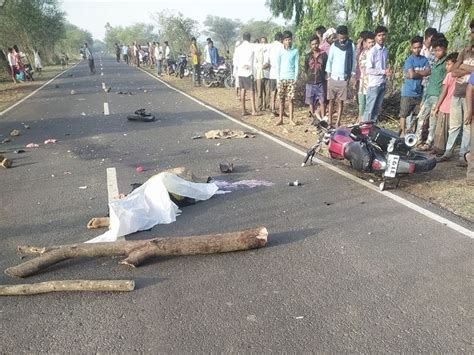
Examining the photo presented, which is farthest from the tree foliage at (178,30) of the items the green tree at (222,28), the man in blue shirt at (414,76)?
the green tree at (222,28)

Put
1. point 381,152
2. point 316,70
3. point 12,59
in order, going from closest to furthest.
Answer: point 381,152, point 316,70, point 12,59

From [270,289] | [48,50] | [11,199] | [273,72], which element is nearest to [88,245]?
[270,289]

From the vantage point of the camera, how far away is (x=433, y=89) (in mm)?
7027

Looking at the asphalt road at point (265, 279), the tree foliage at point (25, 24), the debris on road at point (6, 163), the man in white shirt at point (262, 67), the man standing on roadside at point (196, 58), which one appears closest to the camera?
the asphalt road at point (265, 279)

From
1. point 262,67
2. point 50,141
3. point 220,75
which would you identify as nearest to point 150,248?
point 50,141

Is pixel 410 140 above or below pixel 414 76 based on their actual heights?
below

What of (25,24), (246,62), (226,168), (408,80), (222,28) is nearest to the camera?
(226,168)

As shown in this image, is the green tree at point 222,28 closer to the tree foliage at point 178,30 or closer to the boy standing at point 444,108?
the tree foliage at point 178,30

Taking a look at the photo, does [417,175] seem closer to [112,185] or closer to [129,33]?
[112,185]

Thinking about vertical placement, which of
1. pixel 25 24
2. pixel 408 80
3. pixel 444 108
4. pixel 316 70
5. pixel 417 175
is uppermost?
pixel 25 24

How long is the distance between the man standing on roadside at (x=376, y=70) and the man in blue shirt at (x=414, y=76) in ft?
1.30

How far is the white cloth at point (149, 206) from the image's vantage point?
4.19m

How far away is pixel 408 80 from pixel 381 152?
278cm

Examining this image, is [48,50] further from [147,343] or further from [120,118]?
[147,343]
